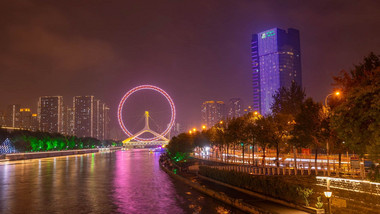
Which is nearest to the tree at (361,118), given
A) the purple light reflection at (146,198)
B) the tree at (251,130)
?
the purple light reflection at (146,198)

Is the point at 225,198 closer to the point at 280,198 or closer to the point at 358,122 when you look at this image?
the point at 280,198

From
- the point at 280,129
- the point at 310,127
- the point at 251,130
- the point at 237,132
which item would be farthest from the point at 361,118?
the point at 237,132

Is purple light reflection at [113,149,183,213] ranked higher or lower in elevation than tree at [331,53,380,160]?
A: lower

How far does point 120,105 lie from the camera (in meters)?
126

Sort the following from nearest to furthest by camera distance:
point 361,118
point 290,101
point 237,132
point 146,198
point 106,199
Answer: point 361,118 → point 106,199 → point 146,198 → point 237,132 → point 290,101

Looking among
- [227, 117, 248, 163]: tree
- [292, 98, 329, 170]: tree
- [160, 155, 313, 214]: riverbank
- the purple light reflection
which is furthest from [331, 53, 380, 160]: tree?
[227, 117, 248, 163]: tree

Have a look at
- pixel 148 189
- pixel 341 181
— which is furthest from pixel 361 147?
pixel 148 189

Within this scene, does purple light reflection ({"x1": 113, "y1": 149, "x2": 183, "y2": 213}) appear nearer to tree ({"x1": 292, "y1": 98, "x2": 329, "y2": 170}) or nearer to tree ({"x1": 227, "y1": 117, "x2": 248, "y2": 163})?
tree ({"x1": 292, "y1": 98, "x2": 329, "y2": 170})

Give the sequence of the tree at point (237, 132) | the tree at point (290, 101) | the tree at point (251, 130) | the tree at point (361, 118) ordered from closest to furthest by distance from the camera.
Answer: the tree at point (361, 118)
the tree at point (251, 130)
the tree at point (237, 132)
the tree at point (290, 101)

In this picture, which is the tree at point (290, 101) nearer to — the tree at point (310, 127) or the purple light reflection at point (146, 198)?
the tree at point (310, 127)

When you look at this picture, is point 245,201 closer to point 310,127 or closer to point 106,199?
point 106,199

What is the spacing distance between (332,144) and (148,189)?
58.6 ft

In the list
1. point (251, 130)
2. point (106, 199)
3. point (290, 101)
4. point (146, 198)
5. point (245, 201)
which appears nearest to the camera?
point (245, 201)

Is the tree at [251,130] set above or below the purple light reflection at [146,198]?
above
